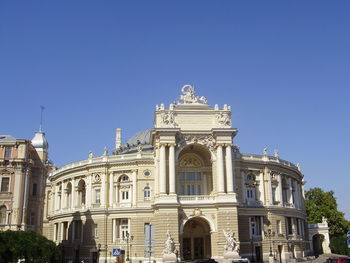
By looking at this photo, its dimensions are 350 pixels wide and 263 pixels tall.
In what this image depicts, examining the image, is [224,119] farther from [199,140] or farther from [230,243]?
[230,243]

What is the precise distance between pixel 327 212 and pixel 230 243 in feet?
143

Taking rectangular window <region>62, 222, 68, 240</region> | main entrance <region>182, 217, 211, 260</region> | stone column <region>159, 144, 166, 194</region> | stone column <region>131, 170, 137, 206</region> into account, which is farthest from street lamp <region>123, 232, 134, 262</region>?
rectangular window <region>62, 222, 68, 240</region>

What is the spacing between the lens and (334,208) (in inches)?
3536

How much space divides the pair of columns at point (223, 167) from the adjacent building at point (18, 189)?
107ft

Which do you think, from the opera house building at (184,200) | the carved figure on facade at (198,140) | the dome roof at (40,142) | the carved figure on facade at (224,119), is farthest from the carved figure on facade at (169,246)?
the dome roof at (40,142)

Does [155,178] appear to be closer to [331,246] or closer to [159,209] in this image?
[159,209]

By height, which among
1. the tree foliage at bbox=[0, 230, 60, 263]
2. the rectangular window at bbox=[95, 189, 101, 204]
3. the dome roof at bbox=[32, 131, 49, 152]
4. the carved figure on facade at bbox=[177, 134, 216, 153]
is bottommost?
the tree foliage at bbox=[0, 230, 60, 263]

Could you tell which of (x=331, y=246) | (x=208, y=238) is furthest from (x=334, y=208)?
(x=208, y=238)

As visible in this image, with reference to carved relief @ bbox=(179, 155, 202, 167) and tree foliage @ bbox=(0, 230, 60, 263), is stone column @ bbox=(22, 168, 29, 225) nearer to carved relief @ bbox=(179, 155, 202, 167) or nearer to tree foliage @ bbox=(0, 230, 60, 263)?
carved relief @ bbox=(179, 155, 202, 167)

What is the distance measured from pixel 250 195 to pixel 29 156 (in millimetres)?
37190

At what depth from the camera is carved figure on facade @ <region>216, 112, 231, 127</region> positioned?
193 ft

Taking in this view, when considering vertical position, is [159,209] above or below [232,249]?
above

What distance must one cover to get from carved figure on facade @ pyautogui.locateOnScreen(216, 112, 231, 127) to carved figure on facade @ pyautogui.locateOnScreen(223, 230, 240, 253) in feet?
46.8

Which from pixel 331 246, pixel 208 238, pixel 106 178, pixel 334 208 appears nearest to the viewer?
pixel 208 238
